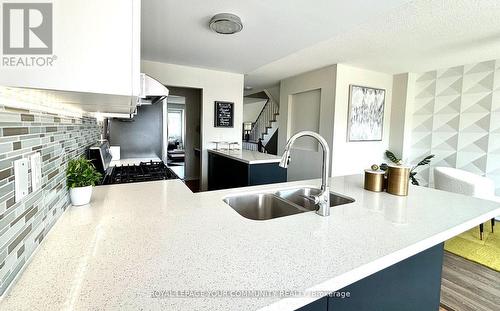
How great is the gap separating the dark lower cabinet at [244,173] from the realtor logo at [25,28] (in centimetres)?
245

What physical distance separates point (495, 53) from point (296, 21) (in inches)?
126

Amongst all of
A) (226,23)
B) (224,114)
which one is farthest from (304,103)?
(226,23)

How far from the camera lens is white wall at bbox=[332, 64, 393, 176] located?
4055 mm

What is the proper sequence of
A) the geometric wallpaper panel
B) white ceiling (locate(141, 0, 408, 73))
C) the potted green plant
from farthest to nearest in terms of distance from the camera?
the geometric wallpaper panel → white ceiling (locate(141, 0, 408, 73)) → the potted green plant

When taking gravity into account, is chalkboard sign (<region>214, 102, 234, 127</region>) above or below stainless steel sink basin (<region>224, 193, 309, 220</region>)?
above

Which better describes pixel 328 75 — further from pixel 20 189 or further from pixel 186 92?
pixel 20 189

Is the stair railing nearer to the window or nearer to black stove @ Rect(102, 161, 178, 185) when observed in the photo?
the window

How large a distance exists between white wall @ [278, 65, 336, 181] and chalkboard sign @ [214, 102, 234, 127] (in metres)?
1.43

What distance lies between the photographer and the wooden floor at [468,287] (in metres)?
1.75

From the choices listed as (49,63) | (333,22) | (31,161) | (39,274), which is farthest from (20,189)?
(333,22)

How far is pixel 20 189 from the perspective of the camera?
59 centimetres

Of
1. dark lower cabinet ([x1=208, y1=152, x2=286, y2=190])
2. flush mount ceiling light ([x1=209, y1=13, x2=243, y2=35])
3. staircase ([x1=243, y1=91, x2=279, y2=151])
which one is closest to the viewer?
flush mount ceiling light ([x1=209, y1=13, x2=243, y2=35])

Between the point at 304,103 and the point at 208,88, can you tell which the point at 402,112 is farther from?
the point at 208,88

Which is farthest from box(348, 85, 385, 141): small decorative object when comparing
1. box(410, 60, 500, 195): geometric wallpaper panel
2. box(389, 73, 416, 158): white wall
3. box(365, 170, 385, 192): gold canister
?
box(365, 170, 385, 192): gold canister
